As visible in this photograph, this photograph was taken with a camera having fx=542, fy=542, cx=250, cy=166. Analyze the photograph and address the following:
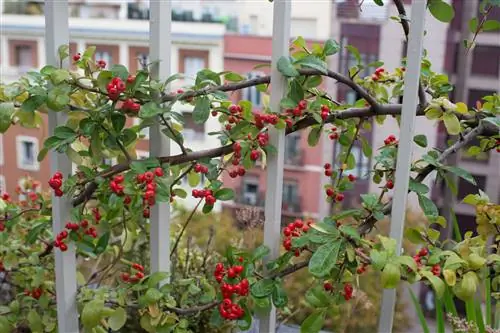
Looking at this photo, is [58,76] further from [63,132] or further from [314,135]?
[314,135]

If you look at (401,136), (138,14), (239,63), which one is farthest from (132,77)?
(138,14)

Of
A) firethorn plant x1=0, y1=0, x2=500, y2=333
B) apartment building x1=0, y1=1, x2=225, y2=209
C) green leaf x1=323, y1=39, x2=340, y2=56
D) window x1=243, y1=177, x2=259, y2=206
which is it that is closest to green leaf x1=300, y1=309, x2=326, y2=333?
firethorn plant x1=0, y1=0, x2=500, y2=333

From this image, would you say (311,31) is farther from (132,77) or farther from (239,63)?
(132,77)

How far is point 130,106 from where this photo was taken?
28.0 inches

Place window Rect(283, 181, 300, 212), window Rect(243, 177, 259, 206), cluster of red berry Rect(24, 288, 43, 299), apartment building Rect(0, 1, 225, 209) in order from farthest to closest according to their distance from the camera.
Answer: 1. window Rect(283, 181, 300, 212)
2. window Rect(243, 177, 259, 206)
3. apartment building Rect(0, 1, 225, 209)
4. cluster of red berry Rect(24, 288, 43, 299)

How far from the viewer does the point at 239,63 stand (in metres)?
4.99

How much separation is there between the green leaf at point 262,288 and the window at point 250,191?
4240mm

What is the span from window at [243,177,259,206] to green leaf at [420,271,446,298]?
434cm

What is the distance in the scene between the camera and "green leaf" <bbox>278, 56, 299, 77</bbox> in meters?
0.66

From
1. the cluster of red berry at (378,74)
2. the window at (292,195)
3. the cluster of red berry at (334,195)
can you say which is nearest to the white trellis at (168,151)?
the cluster of red berry at (334,195)

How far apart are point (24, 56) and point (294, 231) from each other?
5.86m

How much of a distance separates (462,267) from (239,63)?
4.51 meters

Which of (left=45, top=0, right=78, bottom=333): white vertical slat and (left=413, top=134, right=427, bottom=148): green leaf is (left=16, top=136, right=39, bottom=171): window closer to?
(left=45, top=0, right=78, bottom=333): white vertical slat

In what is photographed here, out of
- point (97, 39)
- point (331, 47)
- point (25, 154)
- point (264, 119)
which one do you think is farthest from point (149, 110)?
point (25, 154)
